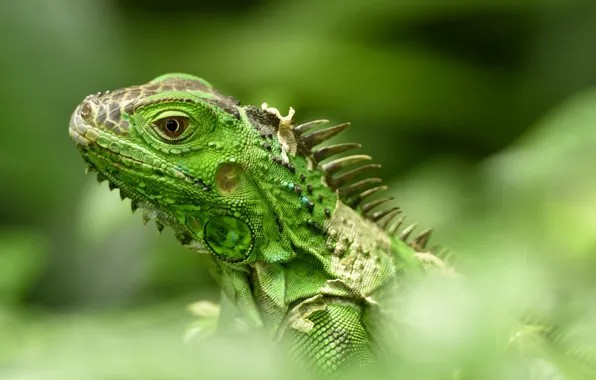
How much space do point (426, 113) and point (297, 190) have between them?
3053mm

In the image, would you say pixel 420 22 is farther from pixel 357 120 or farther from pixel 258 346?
pixel 258 346

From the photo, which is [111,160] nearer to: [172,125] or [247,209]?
[172,125]

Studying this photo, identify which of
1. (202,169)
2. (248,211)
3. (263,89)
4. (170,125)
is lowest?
(248,211)

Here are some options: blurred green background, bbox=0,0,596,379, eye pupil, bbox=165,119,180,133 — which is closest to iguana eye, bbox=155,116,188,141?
eye pupil, bbox=165,119,180,133

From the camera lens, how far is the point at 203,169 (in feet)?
8.05

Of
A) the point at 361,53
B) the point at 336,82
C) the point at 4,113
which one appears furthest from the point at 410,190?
the point at 4,113

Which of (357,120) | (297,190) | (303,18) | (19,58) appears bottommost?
(297,190)

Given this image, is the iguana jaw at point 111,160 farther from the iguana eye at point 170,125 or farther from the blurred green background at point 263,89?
the blurred green background at point 263,89

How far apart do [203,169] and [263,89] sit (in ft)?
6.42

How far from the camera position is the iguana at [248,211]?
7.95 ft

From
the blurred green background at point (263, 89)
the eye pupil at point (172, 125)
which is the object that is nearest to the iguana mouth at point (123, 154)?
the eye pupil at point (172, 125)

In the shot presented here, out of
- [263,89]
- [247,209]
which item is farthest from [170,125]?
[263,89]

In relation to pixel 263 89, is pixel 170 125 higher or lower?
lower

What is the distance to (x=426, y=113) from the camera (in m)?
5.36
